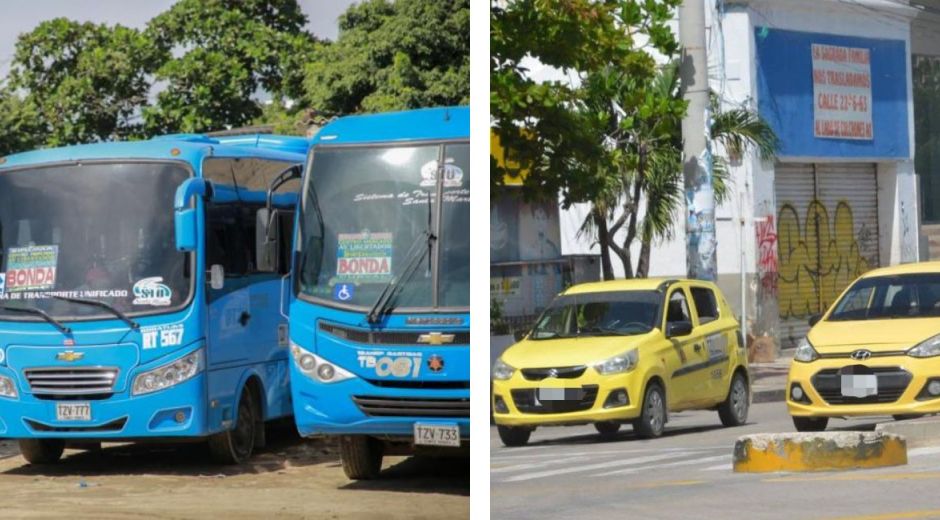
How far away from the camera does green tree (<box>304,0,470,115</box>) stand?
397 inches

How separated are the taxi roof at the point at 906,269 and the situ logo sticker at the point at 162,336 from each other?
17.6ft

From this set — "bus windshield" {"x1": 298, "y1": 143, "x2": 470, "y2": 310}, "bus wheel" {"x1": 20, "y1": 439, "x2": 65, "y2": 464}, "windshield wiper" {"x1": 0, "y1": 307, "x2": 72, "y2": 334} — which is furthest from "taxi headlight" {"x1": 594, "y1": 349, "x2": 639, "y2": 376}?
"bus wheel" {"x1": 20, "y1": 439, "x2": 65, "y2": 464}

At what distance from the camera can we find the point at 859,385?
187 inches

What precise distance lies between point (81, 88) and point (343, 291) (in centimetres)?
377

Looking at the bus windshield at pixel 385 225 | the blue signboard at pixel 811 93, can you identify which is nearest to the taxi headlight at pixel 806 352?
the blue signboard at pixel 811 93

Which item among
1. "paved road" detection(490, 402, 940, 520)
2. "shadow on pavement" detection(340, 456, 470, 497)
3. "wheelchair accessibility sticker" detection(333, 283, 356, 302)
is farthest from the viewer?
"shadow on pavement" detection(340, 456, 470, 497)

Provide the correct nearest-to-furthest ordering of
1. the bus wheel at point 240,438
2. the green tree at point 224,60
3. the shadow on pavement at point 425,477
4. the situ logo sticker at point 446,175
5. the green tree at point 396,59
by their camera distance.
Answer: the situ logo sticker at point 446,175 < the shadow on pavement at point 425,477 < the bus wheel at point 240,438 < the green tree at point 396,59 < the green tree at point 224,60

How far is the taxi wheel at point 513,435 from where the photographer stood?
4.99 m

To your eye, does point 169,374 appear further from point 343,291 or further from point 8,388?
point 343,291

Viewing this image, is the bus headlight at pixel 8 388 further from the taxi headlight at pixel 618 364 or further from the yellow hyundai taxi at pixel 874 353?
the yellow hyundai taxi at pixel 874 353

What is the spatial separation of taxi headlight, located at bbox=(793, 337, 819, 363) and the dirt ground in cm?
364

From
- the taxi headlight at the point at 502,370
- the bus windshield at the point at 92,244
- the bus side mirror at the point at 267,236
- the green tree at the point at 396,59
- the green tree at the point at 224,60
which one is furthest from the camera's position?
the green tree at the point at 224,60

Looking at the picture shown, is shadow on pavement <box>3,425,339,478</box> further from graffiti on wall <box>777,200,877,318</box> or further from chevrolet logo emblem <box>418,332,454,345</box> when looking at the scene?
graffiti on wall <box>777,200,877,318</box>

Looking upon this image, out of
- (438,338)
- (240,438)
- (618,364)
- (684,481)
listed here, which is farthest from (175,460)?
(684,481)
